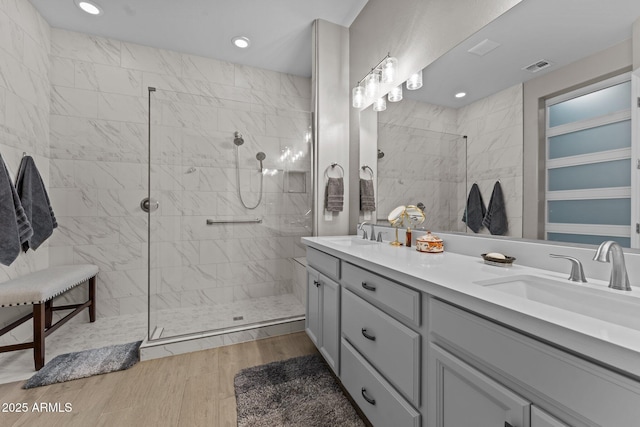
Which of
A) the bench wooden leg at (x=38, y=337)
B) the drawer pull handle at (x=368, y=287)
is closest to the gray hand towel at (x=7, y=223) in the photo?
the bench wooden leg at (x=38, y=337)

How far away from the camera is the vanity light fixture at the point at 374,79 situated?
1.90 metres

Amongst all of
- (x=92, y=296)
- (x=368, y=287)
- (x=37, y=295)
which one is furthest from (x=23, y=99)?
(x=368, y=287)

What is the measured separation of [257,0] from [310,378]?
2.74m

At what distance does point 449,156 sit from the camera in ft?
4.91

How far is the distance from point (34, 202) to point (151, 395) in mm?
1831

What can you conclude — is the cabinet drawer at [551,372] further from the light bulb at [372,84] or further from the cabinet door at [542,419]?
the light bulb at [372,84]

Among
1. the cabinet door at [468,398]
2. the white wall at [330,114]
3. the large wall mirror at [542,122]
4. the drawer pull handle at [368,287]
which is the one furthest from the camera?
the white wall at [330,114]

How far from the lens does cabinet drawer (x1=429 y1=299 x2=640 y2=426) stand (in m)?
0.45

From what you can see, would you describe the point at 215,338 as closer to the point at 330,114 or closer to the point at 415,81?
the point at 330,114

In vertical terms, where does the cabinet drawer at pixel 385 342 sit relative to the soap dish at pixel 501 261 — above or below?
below

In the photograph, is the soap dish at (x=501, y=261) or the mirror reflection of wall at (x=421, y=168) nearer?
the soap dish at (x=501, y=261)

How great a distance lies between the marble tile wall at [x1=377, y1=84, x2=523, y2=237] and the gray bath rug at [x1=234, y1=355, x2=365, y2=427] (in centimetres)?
112

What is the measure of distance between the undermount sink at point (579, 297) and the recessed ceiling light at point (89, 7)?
3.20 meters

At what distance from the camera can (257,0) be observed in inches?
82.0
